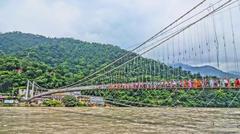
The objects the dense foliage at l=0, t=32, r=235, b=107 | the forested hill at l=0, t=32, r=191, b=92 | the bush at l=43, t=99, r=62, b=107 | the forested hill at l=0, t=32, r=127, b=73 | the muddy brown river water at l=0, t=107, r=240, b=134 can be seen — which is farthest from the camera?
the forested hill at l=0, t=32, r=127, b=73

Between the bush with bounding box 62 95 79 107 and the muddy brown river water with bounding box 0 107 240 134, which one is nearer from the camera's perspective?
the muddy brown river water with bounding box 0 107 240 134

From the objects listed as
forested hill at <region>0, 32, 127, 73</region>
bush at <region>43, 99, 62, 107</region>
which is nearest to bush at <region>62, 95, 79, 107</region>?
bush at <region>43, 99, 62, 107</region>

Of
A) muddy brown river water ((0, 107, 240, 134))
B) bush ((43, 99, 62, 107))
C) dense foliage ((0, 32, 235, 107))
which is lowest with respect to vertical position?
muddy brown river water ((0, 107, 240, 134))

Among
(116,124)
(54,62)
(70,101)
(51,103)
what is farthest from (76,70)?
(116,124)

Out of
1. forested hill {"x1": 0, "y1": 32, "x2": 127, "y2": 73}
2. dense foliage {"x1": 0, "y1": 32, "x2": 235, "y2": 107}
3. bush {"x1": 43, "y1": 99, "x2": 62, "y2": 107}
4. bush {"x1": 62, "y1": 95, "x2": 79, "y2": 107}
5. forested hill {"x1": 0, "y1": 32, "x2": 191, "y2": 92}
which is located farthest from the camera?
forested hill {"x1": 0, "y1": 32, "x2": 127, "y2": 73}

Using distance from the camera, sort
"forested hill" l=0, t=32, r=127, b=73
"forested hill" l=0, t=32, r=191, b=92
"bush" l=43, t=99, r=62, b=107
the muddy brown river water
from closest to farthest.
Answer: the muddy brown river water → "bush" l=43, t=99, r=62, b=107 → "forested hill" l=0, t=32, r=191, b=92 → "forested hill" l=0, t=32, r=127, b=73

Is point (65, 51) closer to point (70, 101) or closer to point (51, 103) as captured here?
point (51, 103)

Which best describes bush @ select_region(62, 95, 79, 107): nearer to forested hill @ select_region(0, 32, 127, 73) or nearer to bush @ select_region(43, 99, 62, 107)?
bush @ select_region(43, 99, 62, 107)

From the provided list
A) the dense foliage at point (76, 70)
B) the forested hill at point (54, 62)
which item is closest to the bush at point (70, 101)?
the dense foliage at point (76, 70)

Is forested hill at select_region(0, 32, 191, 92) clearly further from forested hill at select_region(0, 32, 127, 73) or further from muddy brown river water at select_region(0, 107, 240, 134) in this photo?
muddy brown river water at select_region(0, 107, 240, 134)

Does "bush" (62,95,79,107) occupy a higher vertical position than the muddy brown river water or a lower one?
higher

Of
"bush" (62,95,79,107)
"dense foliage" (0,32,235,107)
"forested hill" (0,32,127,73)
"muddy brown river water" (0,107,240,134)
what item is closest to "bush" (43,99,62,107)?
"dense foliage" (0,32,235,107)
